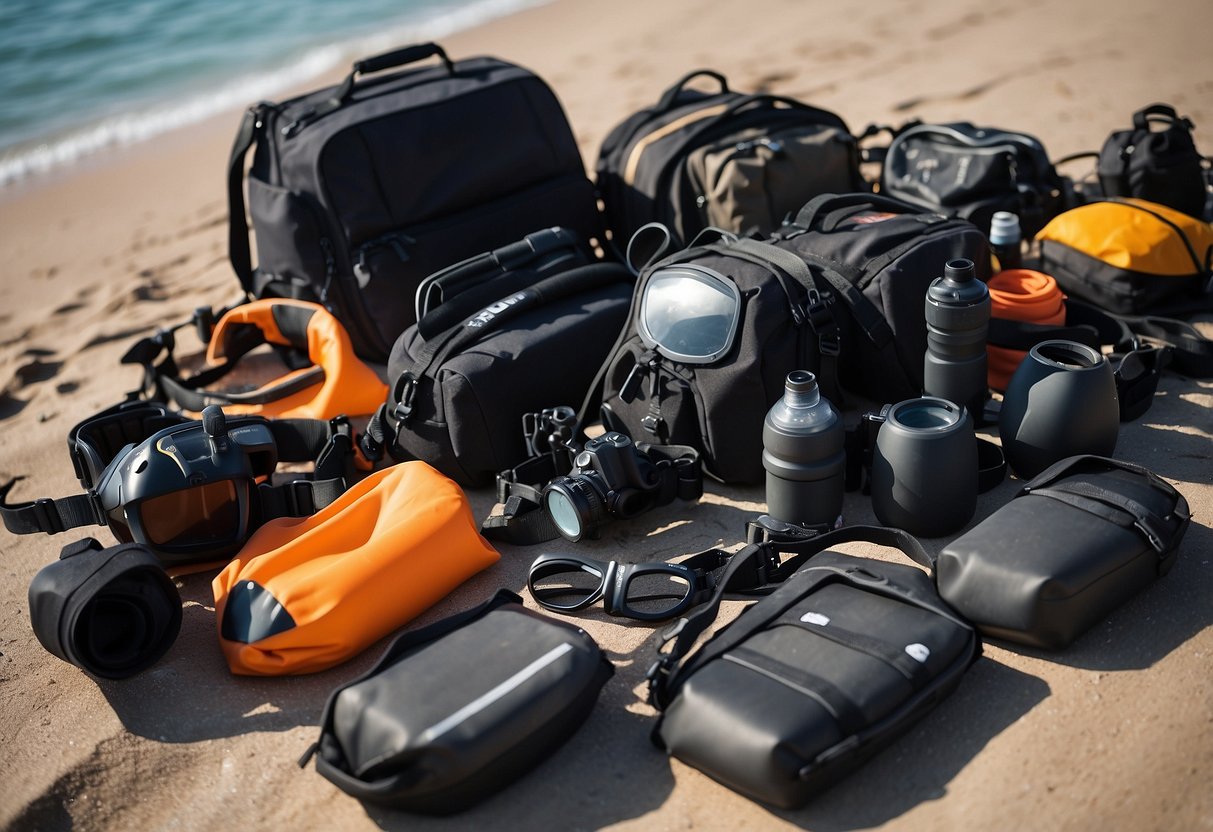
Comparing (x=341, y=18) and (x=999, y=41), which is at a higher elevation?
(x=341, y=18)

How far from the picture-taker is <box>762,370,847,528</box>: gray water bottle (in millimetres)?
3102

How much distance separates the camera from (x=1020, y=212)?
4.67 m

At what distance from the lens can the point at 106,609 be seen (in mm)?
3047

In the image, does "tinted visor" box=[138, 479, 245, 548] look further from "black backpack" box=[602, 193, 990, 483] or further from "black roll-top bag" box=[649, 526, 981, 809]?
"black roll-top bag" box=[649, 526, 981, 809]

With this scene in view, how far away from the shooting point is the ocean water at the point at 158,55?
9953 millimetres

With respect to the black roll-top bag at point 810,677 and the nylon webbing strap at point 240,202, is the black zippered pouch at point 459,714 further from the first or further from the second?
the nylon webbing strap at point 240,202

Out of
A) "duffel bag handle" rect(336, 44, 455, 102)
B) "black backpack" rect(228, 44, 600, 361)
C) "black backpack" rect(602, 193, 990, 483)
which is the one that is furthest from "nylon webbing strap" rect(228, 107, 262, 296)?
"black backpack" rect(602, 193, 990, 483)

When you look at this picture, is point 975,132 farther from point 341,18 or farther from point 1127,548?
point 341,18

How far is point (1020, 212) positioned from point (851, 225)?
126cm

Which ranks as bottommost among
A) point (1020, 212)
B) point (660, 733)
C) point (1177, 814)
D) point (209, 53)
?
point (1177, 814)

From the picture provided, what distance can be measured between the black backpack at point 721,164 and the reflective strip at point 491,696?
7.84ft

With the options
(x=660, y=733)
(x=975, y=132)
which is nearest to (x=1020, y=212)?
(x=975, y=132)

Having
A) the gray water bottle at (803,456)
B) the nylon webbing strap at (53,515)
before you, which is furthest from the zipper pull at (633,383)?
the nylon webbing strap at (53,515)

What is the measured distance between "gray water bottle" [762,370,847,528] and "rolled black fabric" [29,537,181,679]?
72.6 inches
